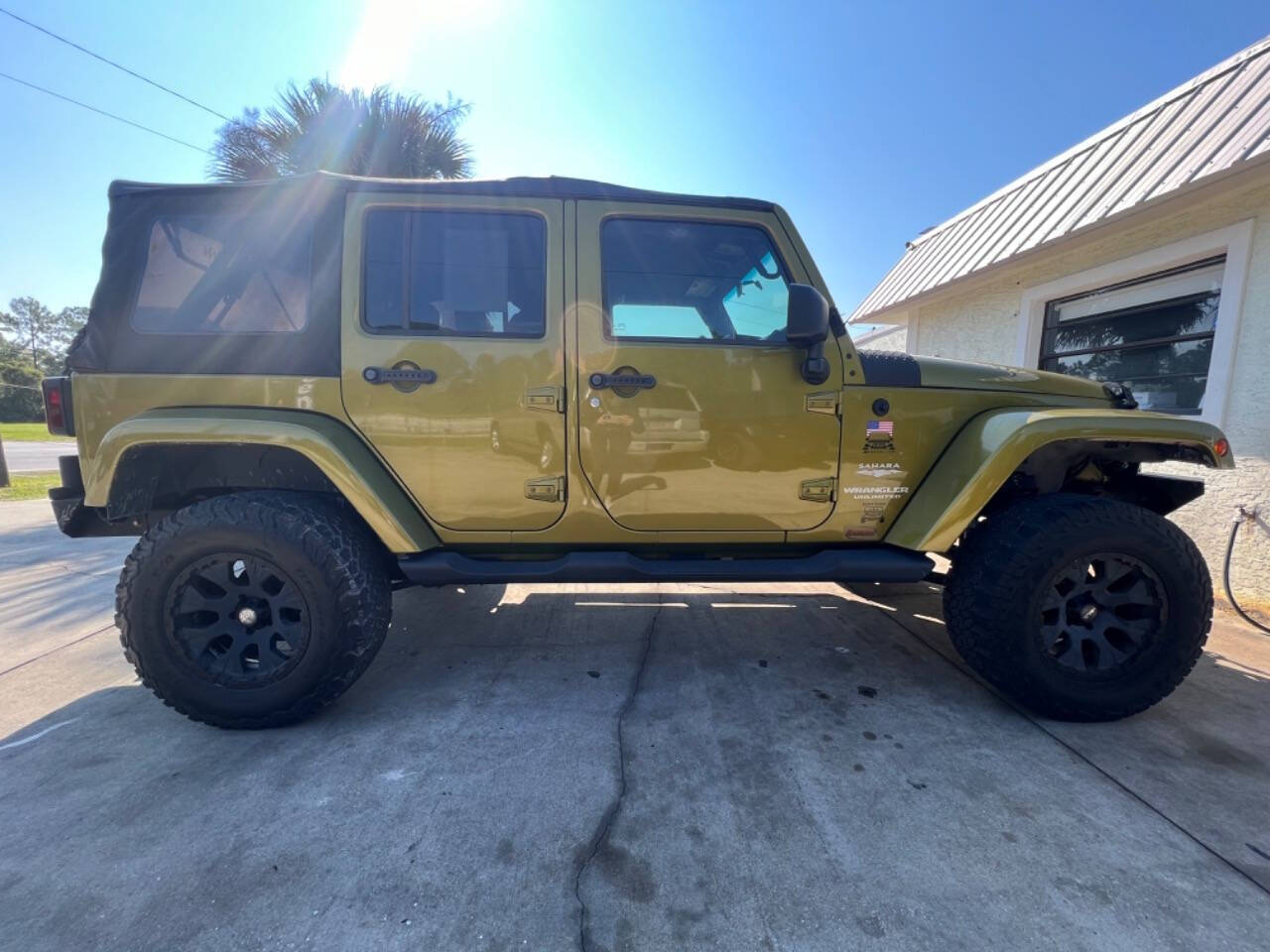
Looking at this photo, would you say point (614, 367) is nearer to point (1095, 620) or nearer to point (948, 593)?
point (948, 593)

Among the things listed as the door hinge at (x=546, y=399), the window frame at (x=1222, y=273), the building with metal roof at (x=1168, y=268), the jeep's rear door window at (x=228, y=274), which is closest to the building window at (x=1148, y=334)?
the building with metal roof at (x=1168, y=268)

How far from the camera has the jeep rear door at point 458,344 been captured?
7.43 feet

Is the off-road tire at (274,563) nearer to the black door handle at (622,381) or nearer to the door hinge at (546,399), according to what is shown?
the door hinge at (546,399)

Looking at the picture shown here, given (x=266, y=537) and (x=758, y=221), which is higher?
(x=758, y=221)

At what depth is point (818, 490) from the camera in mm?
2473

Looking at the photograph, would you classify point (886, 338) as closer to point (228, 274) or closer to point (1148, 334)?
point (1148, 334)

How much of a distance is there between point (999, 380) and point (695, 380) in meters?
1.52

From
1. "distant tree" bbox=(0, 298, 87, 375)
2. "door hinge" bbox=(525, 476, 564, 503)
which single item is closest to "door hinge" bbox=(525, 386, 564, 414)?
"door hinge" bbox=(525, 476, 564, 503)

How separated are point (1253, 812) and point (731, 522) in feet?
6.59

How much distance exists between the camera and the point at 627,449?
93.1 inches

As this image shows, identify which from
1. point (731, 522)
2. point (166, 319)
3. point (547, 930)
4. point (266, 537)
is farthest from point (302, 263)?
point (547, 930)

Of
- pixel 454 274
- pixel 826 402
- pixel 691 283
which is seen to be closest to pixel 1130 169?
pixel 826 402

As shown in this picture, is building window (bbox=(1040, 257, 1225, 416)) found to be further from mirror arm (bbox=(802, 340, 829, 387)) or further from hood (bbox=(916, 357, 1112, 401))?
mirror arm (bbox=(802, 340, 829, 387))

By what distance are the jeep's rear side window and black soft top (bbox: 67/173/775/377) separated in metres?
0.13
